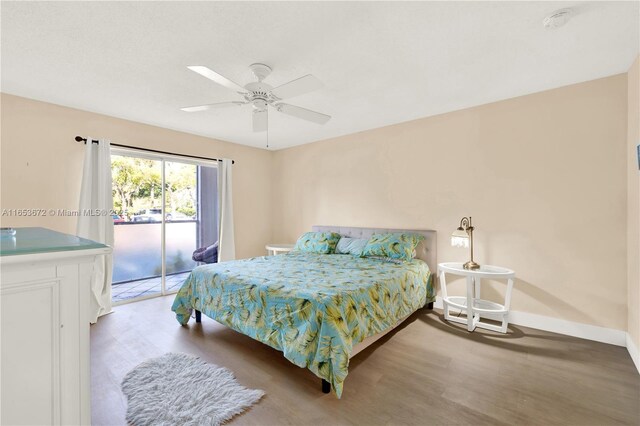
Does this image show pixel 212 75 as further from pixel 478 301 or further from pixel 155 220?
pixel 478 301

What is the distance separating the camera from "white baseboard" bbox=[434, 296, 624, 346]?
2.55 m

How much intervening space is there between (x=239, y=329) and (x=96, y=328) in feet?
5.71

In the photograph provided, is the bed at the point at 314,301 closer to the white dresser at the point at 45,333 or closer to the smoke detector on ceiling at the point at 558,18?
the white dresser at the point at 45,333

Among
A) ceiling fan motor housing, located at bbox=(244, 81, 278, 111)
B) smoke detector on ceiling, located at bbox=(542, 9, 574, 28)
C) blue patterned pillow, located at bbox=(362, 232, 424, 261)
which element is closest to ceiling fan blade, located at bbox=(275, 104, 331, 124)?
ceiling fan motor housing, located at bbox=(244, 81, 278, 111)

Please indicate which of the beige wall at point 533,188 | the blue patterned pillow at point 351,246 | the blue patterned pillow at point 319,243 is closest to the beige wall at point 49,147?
the blue patterned pillow at point 319,243

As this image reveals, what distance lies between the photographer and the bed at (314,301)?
191 centimetres

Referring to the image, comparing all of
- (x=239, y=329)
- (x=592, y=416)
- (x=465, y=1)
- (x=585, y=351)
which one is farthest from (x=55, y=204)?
(x=585, y=351)

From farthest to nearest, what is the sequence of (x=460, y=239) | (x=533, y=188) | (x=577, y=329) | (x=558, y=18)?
(x=460, y=239) → (x=533, y=188) → (x=577, y=329) → (x=558, y=18)

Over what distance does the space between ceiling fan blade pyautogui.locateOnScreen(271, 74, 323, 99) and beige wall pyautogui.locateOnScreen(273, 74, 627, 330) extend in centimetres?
218

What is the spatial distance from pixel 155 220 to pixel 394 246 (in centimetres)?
333

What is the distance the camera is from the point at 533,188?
9.66 ft

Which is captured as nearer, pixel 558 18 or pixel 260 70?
pixel 558 18

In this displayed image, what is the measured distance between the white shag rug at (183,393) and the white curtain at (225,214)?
245 centimetres

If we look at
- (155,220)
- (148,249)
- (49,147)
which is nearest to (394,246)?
(155,220)
